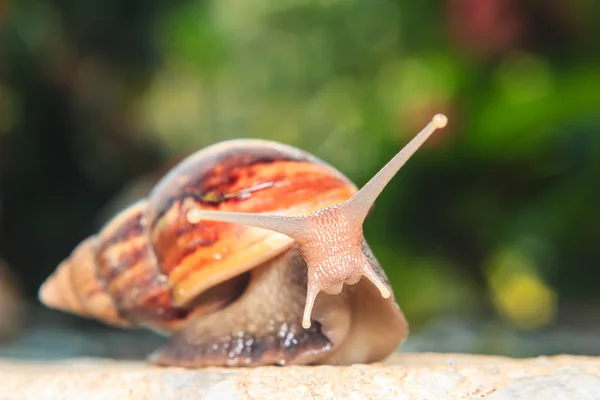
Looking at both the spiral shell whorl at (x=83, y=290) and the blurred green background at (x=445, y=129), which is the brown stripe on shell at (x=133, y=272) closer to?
the spiral shell whorl at (x=83, y=290)

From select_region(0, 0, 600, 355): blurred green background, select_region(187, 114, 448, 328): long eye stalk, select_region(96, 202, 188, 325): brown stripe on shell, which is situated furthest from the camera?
select_region(0, 0, 600, 355): blurred green background

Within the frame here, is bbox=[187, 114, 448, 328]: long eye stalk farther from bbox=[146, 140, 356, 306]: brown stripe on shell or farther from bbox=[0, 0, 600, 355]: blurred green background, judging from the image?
bbox=[0, 0, 600, 355]: blurred green background

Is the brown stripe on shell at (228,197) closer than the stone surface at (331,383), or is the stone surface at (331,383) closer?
the stone surface at (331,383)

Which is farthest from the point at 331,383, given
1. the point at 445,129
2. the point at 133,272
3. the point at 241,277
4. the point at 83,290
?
the point at 445,129

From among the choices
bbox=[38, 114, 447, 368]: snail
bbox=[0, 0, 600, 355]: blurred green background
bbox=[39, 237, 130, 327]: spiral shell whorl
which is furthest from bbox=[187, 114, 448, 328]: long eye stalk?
bbox=[0, 0, 600, 355]: blurred green background

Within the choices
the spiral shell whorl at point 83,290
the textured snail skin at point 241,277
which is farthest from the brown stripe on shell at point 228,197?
the spiral shell whorl at point 83,290

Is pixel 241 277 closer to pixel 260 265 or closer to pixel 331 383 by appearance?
pixel 260 265

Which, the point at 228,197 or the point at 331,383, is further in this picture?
the point at 228,197
